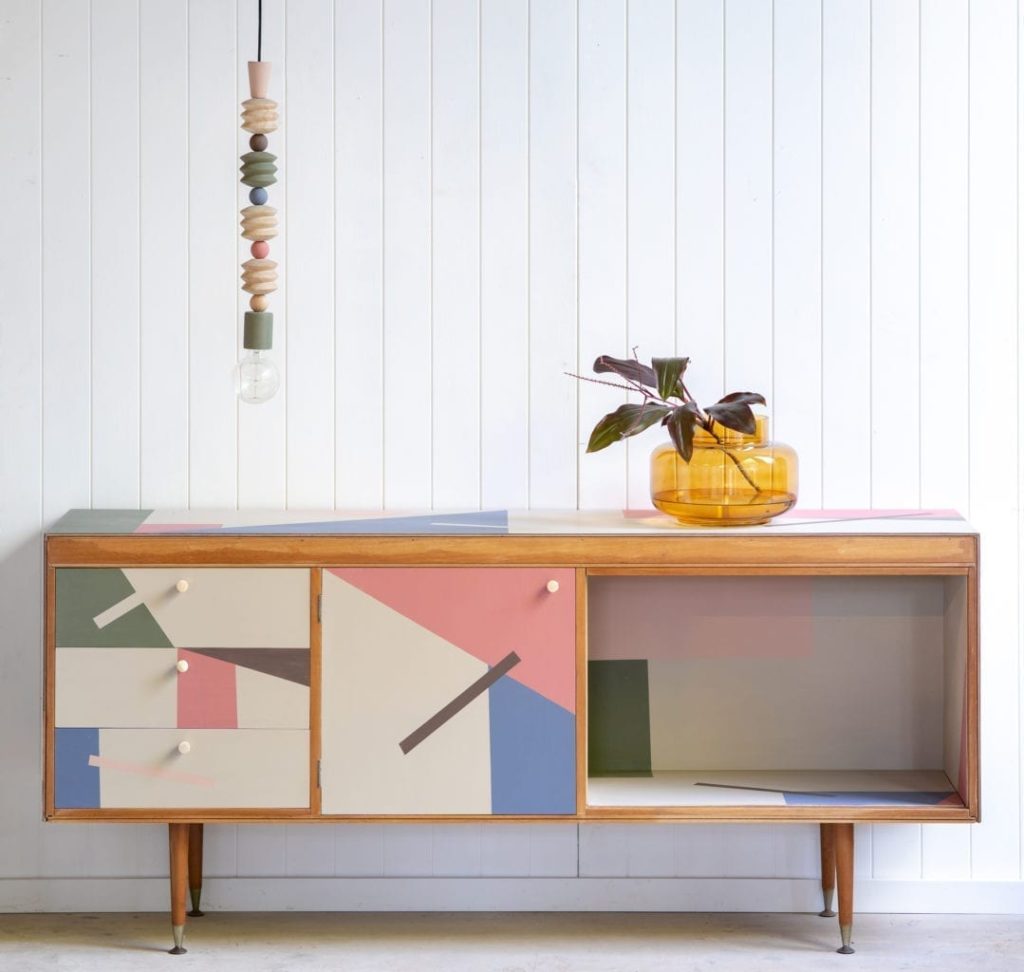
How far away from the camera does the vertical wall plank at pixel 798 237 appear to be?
95.5 inches

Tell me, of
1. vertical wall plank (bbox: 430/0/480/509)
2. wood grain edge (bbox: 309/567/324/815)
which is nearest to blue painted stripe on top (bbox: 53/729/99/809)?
wood grain edge (bbox: 309/567/324/815)

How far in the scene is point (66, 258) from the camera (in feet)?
8.00

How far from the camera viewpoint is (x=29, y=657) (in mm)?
2480

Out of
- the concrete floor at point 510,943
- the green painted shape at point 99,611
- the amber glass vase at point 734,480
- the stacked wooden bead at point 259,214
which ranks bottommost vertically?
the concrete floor at point 510,943

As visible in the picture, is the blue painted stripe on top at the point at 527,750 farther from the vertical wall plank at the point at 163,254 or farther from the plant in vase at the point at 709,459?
the vertical wall plank at the point at 163,254

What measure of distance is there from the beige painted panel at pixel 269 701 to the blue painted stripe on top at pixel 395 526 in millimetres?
255

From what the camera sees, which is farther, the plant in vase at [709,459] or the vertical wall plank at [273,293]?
the vertical wall plank at [273,293]

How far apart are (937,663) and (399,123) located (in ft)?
4.91

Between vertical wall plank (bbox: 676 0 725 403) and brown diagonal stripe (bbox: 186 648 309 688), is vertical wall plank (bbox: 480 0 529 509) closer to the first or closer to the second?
vertical wall plank (bbox: 676 0 725 403)

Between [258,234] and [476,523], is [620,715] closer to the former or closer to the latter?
[476,523]

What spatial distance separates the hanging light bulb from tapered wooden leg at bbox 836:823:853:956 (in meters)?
1.36

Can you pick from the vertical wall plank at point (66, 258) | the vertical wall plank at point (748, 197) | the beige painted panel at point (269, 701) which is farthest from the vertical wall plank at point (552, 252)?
the vertical wall plank at point (66, 258)

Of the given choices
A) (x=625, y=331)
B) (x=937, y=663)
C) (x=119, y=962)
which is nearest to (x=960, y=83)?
(x=625, y=331)

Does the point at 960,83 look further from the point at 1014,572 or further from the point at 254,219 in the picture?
the point at 254,219
